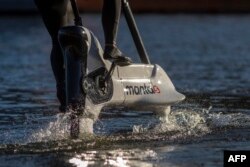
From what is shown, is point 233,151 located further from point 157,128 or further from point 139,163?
point 157,128

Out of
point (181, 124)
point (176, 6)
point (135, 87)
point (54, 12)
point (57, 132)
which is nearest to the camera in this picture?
point (54, 12)

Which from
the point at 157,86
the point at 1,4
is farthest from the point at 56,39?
the point at 1,4

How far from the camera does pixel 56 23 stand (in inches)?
376

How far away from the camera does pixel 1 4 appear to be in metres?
76.7

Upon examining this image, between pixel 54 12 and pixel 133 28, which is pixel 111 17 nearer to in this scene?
pixel 54 12

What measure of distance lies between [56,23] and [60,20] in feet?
0.17

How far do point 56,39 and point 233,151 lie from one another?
2270mm

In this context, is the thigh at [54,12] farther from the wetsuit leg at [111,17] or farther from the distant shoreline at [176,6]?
the distant shoreline at [176,6]

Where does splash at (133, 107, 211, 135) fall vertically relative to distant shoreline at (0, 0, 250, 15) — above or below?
below

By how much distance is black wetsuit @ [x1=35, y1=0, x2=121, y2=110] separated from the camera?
31.1 ft

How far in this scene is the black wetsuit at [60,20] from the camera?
9.48 metres

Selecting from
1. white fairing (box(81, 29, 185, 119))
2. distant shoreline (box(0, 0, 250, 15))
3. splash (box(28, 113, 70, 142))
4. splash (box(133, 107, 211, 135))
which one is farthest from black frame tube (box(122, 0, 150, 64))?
distant shoreline (box(0, 0, 250, 15))

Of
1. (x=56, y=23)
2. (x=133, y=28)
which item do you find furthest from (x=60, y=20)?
(x=133, y=28)

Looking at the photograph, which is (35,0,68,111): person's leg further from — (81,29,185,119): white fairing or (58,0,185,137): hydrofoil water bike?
(81,29,185,119): white fairing
